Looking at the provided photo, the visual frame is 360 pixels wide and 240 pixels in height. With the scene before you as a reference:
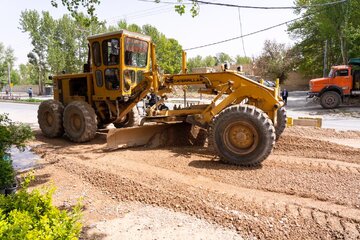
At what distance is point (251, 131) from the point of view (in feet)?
20.8

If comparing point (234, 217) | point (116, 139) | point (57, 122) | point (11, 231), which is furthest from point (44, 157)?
point (11, 231)

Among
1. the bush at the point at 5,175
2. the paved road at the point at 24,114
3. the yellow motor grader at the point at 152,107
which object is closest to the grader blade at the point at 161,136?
the yellow motor grader at the point at 152,107

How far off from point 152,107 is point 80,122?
7.35 ft

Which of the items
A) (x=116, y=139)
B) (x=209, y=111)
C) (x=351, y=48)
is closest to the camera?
(x=209, y=111)

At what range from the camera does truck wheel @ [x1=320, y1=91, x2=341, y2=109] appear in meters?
19.2

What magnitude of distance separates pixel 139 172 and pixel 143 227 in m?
2.03

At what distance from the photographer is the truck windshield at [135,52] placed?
8891 millimetres

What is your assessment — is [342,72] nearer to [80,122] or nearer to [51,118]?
[80,122]

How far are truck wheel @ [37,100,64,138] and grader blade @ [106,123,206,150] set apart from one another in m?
2.66

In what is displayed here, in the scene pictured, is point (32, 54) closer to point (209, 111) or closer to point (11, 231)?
point (209, 111)

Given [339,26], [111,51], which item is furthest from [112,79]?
[339,26]

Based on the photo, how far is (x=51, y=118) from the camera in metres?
10.1

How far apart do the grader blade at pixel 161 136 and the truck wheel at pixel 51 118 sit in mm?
2663

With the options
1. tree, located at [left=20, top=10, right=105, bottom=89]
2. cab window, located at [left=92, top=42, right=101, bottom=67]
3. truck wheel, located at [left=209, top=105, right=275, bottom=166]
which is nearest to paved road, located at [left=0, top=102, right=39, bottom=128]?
cab window, located at [left=92, top=42, right=101, bottom=67]
